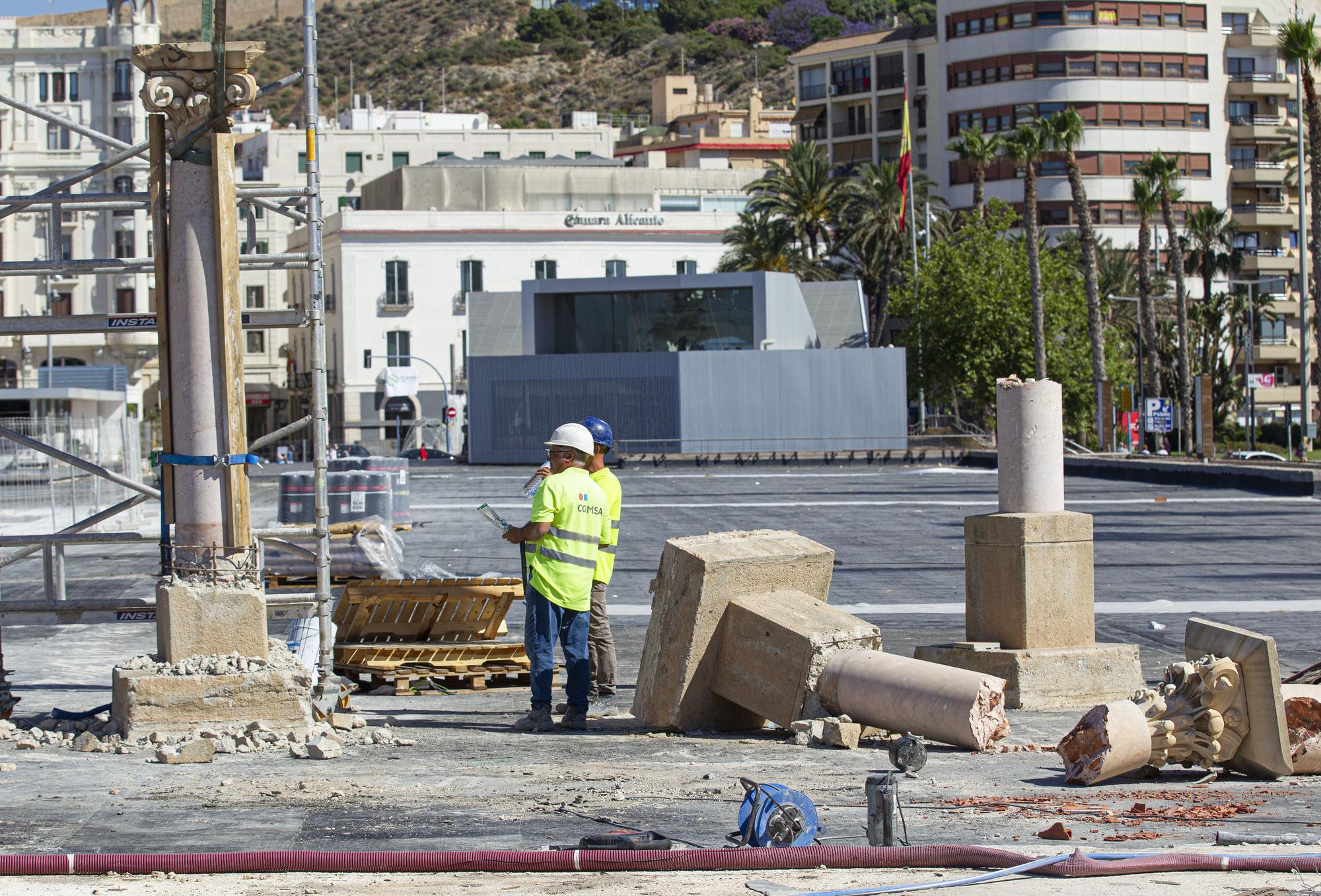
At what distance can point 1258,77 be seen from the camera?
85125mm

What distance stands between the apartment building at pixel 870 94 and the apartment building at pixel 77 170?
136 ft

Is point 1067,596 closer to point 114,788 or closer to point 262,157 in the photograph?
point 114,788

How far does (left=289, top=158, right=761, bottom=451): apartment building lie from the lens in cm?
7081

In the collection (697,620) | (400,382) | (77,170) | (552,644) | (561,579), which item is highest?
(77,170)

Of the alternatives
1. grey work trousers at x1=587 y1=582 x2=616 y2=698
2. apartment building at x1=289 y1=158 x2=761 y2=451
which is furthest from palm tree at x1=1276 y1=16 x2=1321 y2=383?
apartment building at x1=289 y1=158 x2=761 y2=451

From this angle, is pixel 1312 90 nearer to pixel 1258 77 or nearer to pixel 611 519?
pixel 611 519

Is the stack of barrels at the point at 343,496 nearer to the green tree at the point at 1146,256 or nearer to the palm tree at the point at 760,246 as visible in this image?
the green tree at the point at 1146,256

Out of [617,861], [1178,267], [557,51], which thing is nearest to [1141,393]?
[1178,267]

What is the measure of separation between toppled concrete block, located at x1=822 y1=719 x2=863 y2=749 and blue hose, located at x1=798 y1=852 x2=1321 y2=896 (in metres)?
2.57

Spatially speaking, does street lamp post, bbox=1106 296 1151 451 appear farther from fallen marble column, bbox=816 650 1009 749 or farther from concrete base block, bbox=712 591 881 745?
fallen marble column, bbox=816 650 1009 749

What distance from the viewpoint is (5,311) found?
70.2 meters

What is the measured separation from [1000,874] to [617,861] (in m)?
1.42

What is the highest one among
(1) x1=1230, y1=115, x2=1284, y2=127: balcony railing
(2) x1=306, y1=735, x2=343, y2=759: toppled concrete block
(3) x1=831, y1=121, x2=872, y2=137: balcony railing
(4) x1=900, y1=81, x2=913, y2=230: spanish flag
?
(3) x1=831, y1=121, x2=872, y2=137: balcony railing

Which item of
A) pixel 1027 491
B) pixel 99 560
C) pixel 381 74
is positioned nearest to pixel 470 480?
pixel 99 560
